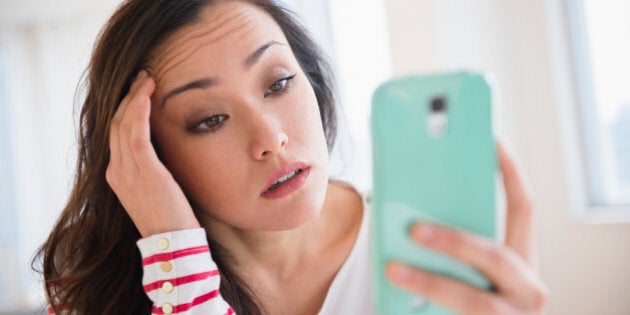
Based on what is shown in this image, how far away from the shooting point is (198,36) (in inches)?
29.5

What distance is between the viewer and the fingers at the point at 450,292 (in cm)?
39

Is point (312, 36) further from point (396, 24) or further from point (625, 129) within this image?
point (625, 129)

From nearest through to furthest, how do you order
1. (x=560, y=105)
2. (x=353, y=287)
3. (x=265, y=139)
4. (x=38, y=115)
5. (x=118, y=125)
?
(x=265, y=139), (x=118, y=125), (x=353, y=287), (x=560, y=105), (x=38, y=115)

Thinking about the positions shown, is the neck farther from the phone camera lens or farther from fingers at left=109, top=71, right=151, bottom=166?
the phone camera lens

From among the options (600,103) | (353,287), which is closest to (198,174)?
(353,287)

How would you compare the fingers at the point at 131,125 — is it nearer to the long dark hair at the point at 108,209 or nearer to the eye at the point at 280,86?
the long dark hair at the point at 108,209

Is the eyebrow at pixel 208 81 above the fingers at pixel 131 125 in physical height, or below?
above

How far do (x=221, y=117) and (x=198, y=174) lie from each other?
91 mm

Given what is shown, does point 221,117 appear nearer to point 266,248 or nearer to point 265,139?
point 265,139

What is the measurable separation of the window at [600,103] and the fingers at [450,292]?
3.47ft

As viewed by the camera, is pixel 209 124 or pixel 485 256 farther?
pixel 209 124

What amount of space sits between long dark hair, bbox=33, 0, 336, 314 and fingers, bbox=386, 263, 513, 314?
472 millimetres

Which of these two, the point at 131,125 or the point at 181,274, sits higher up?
the point at 131,125

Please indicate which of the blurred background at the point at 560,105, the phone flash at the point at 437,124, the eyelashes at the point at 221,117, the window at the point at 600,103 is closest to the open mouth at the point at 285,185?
the eyelashes at the point at 221,117
